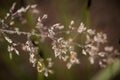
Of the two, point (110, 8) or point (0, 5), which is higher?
point (110, 8)

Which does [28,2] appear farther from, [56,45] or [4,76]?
[4,76]

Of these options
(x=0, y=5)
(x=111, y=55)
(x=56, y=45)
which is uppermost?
(x=0, y=5)

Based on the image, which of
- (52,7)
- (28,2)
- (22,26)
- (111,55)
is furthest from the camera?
(52,7)

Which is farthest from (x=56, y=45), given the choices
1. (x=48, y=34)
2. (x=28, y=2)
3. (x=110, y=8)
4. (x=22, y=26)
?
(x=110, y=8)

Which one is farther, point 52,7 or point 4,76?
point 52,7

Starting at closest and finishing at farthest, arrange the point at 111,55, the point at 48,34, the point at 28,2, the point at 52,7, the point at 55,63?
1. the point at 48,34
2. the point at 28,2
3. the point at 111,55
4. the point at 55,63
5. the point at 52,7

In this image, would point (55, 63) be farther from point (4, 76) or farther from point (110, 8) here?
point (110, 8)

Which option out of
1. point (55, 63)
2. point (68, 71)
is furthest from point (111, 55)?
point (55, 63)

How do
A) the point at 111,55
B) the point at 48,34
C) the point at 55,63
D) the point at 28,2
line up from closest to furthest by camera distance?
the point at 48,34 < the point at 28,2 < the point at 111,55 < the point at 55,63

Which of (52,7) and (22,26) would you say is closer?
(22,26)
